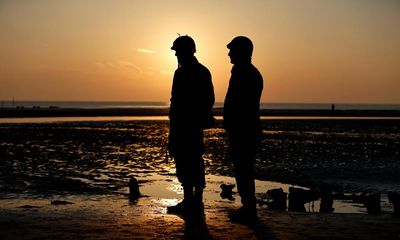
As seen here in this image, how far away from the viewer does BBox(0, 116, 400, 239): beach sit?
22.2ft

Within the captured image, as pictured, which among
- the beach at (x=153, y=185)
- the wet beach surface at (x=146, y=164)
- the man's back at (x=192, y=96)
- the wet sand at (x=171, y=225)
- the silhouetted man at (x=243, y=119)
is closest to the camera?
the wet sand at (x=171, y=225)

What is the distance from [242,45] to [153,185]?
7.57 m

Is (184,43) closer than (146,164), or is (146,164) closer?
(184,43)

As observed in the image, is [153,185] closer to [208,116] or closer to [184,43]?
[208,116]

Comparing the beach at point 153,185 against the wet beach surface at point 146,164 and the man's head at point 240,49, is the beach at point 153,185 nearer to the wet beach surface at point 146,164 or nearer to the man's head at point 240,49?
the wet beach surface at point 146,164

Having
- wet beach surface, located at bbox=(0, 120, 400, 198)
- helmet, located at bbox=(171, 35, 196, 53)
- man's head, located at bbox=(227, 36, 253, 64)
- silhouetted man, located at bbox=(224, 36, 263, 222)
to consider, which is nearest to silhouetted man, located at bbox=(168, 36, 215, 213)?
helmet, located at bbox=(171, 35, 196, 53)

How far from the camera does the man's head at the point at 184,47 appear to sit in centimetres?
775

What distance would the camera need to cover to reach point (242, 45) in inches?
289

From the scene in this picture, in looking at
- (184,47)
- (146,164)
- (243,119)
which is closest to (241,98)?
(243,119)

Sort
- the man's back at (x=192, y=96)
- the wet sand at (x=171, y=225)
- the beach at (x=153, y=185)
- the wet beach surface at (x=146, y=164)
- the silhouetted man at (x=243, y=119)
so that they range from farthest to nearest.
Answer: the wet beach surface at (x=146, y=164)
the man's back at (x=192, y=96)
the silhouetted man at (x=243, y=119)
the beach at (x=153, y=185)
the wet sand at (x=171, y=225)

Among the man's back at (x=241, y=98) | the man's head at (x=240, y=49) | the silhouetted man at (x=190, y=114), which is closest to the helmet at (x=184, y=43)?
the silhouetted man at (x=190, y=114)

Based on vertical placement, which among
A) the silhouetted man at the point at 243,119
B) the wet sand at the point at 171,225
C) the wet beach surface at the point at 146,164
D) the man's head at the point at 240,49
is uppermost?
the man's head at the point at 240,49

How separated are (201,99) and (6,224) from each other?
3.18 metres

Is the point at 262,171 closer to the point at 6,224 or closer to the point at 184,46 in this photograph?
the point at 184,46
